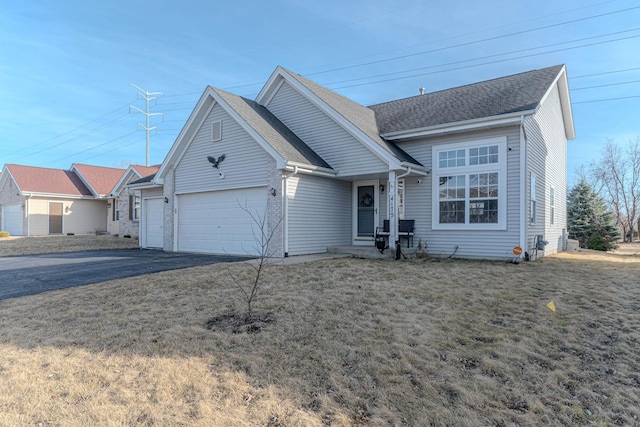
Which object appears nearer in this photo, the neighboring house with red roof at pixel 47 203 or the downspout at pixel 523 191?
the downspout at pixel 523 191

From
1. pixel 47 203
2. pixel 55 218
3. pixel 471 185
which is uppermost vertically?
pixel 471 185

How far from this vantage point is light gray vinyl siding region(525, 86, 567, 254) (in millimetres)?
11244

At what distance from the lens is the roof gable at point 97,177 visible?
2645cm

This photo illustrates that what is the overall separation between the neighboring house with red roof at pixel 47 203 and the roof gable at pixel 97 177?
449mm

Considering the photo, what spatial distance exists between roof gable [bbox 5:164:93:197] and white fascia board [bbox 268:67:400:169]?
67.0 ft

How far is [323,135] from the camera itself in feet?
41.9

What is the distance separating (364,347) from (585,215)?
24940 mm

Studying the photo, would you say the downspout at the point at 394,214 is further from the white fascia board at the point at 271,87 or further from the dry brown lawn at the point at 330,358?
the white fascia board at the point at 271,87

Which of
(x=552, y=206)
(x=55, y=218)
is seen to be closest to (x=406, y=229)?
(x=552, y=206)

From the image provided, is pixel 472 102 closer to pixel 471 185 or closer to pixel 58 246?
pixel 471 185

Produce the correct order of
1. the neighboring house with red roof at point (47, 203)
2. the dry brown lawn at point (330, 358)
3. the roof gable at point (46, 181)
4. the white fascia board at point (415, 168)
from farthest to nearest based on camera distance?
1. the roof gable at point (46, 181)
2. the neighboring house with red roof at point (47, 203)
3. the white fascia board at point (415, 168)
4. the dry brown lawn at point (330, 358)

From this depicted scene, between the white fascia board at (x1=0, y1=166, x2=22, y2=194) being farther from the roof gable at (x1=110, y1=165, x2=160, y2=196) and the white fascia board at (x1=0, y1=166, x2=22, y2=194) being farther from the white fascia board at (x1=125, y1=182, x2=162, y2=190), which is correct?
the white fascia board at (x1=125, y1=182, x2=162, y2=190)

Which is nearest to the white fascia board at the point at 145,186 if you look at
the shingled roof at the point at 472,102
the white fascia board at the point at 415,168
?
the shingled roof at the point at 472,102

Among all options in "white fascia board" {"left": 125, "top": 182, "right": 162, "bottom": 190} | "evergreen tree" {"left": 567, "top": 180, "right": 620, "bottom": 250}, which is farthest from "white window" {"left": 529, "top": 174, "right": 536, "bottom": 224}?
"white fascia board" {"left": 125, "top": 182, "right": 162, "bottom": 190}
